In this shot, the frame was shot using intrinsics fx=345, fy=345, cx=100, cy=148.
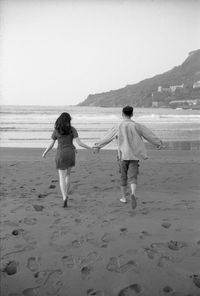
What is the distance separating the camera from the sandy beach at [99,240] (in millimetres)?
2588

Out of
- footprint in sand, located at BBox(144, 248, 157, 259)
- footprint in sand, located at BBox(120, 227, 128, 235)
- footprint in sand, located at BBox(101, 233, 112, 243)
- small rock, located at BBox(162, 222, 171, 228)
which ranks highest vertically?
footprint in sand, located at BBox(144, 248, 157, 259)

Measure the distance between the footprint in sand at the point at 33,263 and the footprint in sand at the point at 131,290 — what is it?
0.77 meters

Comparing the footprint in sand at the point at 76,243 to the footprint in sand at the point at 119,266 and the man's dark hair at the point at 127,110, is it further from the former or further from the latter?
the man's dark hair at the point at 127,110

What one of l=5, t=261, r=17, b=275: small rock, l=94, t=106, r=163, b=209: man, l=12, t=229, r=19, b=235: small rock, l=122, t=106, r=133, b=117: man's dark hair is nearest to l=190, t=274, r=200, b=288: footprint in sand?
l=5, t=261, r=17, b=275: small rock

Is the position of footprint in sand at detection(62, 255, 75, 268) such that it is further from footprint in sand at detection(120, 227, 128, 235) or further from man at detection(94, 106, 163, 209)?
man at detection(94, 106, 163, 209)

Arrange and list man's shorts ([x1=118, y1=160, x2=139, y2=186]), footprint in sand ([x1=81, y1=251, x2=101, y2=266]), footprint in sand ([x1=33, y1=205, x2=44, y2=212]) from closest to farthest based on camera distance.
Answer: footprint in sand ([x1=81, y1=251, x2=101, y2=266]), footprint in sand ([x1=33, y1=205, x2=44, y2=212]), man's shorts ([x1=118, y1=160, x2=139, y2=186])

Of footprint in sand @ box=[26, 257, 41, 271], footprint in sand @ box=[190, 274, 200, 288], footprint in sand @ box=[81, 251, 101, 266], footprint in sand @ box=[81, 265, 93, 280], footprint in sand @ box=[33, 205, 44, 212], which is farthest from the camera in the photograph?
footprint in sand @ box=[33, 205, 44, 212]

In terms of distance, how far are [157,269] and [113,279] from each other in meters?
0.39

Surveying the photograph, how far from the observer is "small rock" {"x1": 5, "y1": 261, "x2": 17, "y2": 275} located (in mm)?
2756

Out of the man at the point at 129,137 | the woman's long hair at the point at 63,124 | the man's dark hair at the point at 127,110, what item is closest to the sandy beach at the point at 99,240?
the man at the point at 129,137

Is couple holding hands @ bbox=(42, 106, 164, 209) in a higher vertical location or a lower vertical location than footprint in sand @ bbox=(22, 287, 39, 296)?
Answer: higher

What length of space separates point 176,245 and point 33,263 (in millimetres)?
1329

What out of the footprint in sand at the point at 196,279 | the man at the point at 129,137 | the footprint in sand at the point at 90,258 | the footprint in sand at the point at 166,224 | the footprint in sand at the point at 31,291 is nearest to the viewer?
the footprint in sand at the point at 31,291

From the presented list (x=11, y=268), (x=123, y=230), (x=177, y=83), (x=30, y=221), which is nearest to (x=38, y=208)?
(x=30, y=221)
